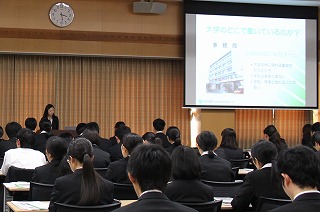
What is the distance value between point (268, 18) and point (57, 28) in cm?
423

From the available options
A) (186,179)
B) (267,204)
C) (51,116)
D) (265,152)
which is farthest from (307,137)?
(186,179)

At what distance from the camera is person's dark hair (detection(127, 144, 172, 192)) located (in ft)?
7.44

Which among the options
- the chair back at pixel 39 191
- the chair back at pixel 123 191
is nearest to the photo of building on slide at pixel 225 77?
the chair back at pixel 123 191

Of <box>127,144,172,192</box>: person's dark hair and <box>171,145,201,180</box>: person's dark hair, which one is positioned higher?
<box>127,144,172,192</box>: person's dark hair

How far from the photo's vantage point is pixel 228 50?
1105 cm

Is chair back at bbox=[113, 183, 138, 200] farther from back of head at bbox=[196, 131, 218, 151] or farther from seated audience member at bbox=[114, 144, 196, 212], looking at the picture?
seated audience member at bbox=[114, 144, 196, 212]

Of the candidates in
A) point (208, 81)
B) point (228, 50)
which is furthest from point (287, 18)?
point (208, 81)

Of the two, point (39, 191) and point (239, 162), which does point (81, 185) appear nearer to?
point (39, 191)

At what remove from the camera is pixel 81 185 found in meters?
3.59

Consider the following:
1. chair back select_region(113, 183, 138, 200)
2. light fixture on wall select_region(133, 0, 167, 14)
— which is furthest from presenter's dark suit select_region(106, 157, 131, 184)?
light fixture on wall select_region(133, 0, 167, 14)

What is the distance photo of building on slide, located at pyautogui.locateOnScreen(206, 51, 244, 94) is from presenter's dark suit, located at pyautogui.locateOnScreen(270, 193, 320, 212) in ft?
28.1

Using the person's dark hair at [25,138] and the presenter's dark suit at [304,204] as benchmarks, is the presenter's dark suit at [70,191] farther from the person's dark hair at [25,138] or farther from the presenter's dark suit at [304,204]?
the person's dark hair at [25,138]

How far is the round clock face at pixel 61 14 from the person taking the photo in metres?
10.4

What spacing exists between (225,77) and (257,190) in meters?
7.05
